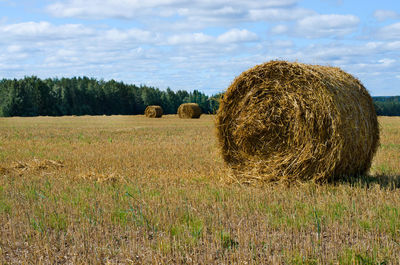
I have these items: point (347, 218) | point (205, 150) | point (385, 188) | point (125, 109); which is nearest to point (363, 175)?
point (385, 188)

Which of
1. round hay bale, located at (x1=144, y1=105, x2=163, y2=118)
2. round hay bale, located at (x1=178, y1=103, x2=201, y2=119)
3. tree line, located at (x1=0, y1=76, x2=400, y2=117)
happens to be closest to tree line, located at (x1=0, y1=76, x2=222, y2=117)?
tree line, located at (x1=0, y1=76, x2=400, y2=117)

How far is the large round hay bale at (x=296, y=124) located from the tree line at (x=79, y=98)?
147 feet

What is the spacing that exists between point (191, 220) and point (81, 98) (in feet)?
226

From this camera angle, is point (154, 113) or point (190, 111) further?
point (154, 113)

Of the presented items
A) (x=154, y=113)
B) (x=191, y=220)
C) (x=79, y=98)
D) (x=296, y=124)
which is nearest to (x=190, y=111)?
(x=154, y=113)

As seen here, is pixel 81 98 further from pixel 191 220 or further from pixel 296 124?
pixel 191 220

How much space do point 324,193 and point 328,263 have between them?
Result: 9.95 ft

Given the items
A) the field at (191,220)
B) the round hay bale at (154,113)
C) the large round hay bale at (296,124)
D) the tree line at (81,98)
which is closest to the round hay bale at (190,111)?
the round hay bale at (154,113)

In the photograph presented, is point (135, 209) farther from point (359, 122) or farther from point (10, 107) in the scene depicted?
point (10, 107)

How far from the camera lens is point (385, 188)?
7.74 m

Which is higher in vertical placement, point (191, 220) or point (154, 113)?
point (154, 113)

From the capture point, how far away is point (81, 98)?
71.7 m

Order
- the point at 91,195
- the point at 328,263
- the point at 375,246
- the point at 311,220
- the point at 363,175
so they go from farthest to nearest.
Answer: the point at 363,175, the point at 91,195, the point at 311,220, the point at 375,246, the point at 328,263

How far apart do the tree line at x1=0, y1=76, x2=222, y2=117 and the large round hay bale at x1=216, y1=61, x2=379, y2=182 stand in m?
44.8
